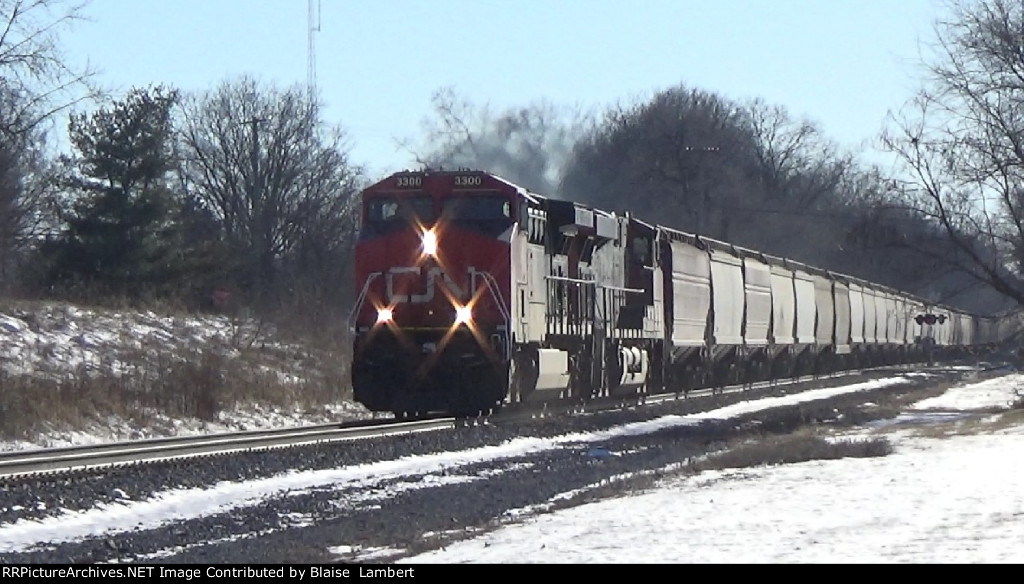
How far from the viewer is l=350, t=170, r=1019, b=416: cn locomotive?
22.7m

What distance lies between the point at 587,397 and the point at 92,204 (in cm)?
1895

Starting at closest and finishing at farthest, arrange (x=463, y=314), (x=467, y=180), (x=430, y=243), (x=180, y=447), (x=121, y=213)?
(x=180, y=447)
(x=463, y=314)
(x=430, y=243)
(x=467, y=180)
(x=121, y=213)

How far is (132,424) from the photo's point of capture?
22.4 m

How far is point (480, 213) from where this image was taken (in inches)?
926

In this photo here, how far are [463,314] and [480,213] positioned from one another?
181cm

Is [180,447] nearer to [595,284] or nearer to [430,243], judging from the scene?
[430,243]

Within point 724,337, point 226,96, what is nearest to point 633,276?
point 724,337

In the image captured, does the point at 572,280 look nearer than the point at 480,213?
No

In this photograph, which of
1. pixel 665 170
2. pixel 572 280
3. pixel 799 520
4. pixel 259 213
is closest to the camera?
pixel 799 520

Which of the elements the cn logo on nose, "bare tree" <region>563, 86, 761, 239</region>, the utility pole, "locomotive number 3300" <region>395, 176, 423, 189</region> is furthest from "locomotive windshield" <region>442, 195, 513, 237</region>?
"bare tree" <region>563, 86, 761, 239</region>

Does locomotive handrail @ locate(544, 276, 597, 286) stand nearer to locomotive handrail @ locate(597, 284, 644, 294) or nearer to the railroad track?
locomotive handrail @ locate(597, 284, 644, 294)

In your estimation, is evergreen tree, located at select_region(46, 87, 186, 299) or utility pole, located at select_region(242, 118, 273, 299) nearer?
evergreen tree, located at select_region(46, 87, 186, 299)

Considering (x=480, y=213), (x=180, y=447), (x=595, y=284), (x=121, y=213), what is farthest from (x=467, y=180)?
(x=121, y=213)

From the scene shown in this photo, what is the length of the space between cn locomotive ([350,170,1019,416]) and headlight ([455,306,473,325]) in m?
0.02
